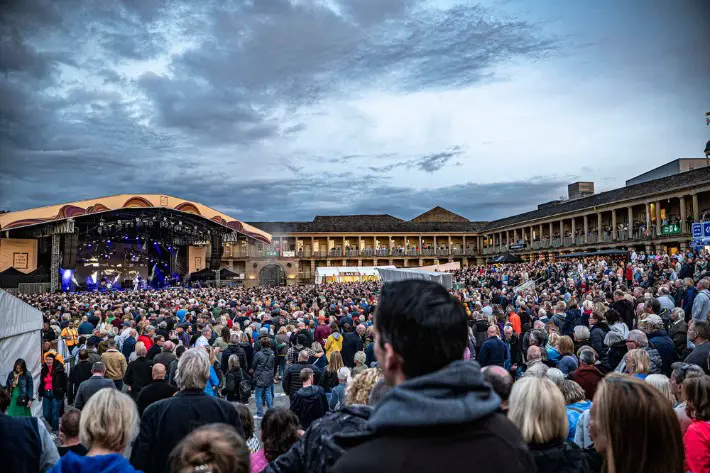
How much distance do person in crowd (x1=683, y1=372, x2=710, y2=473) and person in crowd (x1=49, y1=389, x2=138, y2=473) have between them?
3017 mm

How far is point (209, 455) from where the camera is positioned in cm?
183

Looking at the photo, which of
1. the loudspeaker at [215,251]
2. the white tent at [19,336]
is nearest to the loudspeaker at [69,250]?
the loudspeaker at [215,251]

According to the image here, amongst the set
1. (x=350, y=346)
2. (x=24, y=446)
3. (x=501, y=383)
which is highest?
(x=501, y=383)

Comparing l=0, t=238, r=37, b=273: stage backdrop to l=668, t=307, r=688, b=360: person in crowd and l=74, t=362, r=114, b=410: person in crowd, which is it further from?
l=668, t=307, r=688, b=360: person in crowd

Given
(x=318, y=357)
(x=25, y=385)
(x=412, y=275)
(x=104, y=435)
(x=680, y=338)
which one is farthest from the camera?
(x=412, y=275)

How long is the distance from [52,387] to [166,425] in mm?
5718

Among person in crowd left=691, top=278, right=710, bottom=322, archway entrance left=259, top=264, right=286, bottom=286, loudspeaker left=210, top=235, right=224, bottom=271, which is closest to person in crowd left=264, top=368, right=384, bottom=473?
person in crowd left=691, top=278, right=710, bottom=322

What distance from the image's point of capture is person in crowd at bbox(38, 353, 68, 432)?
313 inches

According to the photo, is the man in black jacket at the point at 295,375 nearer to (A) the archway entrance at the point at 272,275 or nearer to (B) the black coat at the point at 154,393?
(B) the black coat at the point at 154,393

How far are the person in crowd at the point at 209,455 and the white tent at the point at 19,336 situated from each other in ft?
24.6

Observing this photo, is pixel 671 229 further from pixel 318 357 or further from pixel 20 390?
pixel 20 390

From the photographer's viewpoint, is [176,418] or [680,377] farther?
[680,377]

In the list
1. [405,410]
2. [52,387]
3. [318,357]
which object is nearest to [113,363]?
[52,387]

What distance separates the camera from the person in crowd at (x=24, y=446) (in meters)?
3.29
